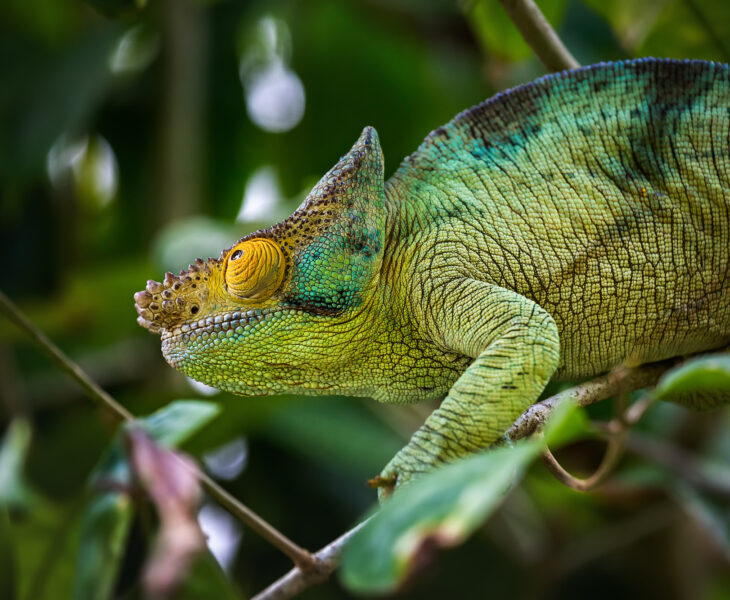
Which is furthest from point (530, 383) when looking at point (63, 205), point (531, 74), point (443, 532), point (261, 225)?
point (63, 205)

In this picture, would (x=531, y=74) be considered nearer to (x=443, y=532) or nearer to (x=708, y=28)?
(x=708, y=28)

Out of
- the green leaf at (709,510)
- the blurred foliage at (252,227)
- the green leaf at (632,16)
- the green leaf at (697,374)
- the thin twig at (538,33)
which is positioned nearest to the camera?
the green leaf at (697,374)

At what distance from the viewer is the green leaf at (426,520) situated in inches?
35.7

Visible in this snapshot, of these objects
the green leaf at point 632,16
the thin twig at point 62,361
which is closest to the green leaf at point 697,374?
the thin twig at point 62,361

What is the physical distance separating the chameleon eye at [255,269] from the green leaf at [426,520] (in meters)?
0.68

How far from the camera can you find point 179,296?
1.70 meters

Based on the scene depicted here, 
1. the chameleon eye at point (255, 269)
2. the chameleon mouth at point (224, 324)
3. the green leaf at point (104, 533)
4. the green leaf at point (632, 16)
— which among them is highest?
the chameleon eye at point (255, 269)

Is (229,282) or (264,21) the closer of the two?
(229,282)

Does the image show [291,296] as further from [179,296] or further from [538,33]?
[538,33]

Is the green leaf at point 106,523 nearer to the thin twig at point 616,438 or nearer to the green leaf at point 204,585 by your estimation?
the green leaf at point 204,585

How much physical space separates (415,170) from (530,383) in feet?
1.89

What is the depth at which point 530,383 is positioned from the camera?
139 centimetres

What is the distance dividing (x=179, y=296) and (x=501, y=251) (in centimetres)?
63

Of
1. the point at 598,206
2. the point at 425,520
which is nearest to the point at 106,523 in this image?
the point at 425,520
